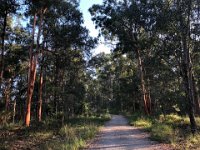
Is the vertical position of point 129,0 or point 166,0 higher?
point 129,0

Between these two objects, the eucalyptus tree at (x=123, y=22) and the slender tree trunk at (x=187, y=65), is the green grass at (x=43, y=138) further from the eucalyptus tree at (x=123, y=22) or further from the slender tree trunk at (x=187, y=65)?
the eucalyptus tree at (x=123, y=22)

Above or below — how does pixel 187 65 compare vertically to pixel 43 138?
above

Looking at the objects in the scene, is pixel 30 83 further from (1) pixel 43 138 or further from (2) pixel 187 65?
(2) pixel 187 65

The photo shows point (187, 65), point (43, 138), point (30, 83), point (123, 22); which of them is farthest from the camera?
point (123, 22)

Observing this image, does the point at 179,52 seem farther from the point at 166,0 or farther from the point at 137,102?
the point at 137,102

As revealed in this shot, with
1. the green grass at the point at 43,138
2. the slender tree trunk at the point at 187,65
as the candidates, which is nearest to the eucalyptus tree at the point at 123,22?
the slender tree trunk at the point at 187,65

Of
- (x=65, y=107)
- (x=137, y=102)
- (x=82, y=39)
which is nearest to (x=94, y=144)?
(x=82, y=39)

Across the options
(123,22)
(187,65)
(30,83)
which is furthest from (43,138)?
(123,22)

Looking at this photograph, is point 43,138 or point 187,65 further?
point 43,138

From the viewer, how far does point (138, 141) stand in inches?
561

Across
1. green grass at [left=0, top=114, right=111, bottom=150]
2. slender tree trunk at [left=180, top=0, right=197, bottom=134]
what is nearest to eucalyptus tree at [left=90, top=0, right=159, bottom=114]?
slender tree trunk at [left=180, top=0, right=197, bottom=134]

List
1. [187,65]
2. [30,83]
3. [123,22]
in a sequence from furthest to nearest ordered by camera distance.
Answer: [123,22]
[30,83]
[187,65]

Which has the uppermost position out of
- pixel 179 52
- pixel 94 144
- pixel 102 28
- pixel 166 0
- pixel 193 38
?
pixel 102 28

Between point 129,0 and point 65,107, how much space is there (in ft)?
43.0
